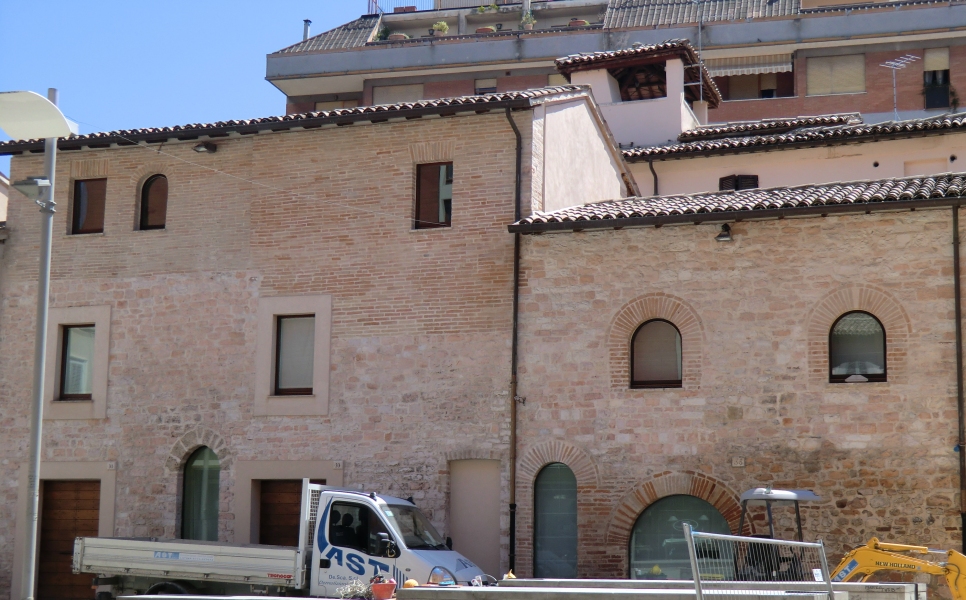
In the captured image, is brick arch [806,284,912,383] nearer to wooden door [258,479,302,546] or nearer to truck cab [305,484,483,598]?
truck cab [305,484,483,598]

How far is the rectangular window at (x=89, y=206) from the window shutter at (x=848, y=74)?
24.1 meters

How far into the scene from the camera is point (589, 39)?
39312 millimetres

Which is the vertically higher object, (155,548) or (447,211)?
(447,211)

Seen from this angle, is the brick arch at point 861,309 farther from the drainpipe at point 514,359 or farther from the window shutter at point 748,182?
the window shutter at point 748,182

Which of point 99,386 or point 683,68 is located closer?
point 99,386

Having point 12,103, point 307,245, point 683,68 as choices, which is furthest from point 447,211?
point 683,68

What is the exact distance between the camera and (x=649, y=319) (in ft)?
56.1

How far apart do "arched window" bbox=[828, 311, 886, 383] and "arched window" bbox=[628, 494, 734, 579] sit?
2.49 metres

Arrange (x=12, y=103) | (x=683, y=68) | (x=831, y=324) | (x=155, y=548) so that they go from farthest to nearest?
(x=683, y=68) → (x=831, y=324) → (x=155, y=548) → (x=12, y=103)

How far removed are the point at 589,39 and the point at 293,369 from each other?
2340 centimetres

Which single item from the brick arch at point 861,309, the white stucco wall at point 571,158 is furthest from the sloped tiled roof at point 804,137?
the brick arch at point 861,309

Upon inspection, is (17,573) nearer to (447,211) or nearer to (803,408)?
(447,211)

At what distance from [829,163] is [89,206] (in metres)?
14.3

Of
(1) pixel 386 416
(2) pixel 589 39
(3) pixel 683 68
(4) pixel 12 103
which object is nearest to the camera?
(4) pixel 12 103
